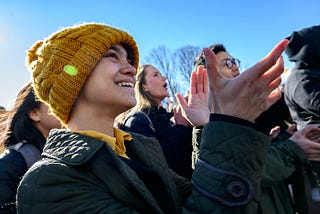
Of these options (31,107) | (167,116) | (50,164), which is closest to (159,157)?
(50,164)

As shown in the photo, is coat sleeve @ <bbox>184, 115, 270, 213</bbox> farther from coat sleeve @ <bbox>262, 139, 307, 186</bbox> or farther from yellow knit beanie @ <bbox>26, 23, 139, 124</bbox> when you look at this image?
yellow knit beanie @ <bbox>26, 23, 139, 124</bbox>

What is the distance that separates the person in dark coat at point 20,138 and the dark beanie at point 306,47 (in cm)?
220

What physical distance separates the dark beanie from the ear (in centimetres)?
228

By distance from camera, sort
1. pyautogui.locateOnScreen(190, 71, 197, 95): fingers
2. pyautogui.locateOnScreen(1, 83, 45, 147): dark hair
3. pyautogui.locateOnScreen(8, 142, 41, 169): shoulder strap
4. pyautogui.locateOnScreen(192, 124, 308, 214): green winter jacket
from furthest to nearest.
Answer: pyautogui.locateOnScreen(1, 83, 45, 147): dark hair < pyautogui.locateOnScreen(8, 142, 41, 169): shoulder strap < pyautogui.locateOnScreen(190, 71, 197, 95): fingers < pyautogui.locateOnScreen(192, 124, 308, 214): green winter jacket

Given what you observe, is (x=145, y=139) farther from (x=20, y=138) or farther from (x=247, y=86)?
(x=20, y=138)

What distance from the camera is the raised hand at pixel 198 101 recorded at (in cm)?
212

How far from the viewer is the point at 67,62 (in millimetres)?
1835

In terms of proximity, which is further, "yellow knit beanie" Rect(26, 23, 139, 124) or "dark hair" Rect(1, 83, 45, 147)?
"dark hair" Rect(1, 83, 45, 147)

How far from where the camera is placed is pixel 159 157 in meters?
1.89

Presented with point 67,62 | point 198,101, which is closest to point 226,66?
point 198,101

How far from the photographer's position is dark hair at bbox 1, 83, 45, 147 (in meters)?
2.66

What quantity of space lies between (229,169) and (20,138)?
1.97 meters

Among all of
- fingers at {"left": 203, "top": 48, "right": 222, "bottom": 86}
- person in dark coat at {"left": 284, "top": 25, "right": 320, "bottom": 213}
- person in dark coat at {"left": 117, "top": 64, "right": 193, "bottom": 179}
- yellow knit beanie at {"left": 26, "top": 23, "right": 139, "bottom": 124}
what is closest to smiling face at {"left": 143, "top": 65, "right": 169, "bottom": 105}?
→ person in dark coat at {"left": 117, "top": 64, "right": 193, "bottom": 179}

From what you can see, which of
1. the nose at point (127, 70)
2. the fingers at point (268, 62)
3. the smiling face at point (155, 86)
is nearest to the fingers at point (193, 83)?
the nose at point (127, 70)
